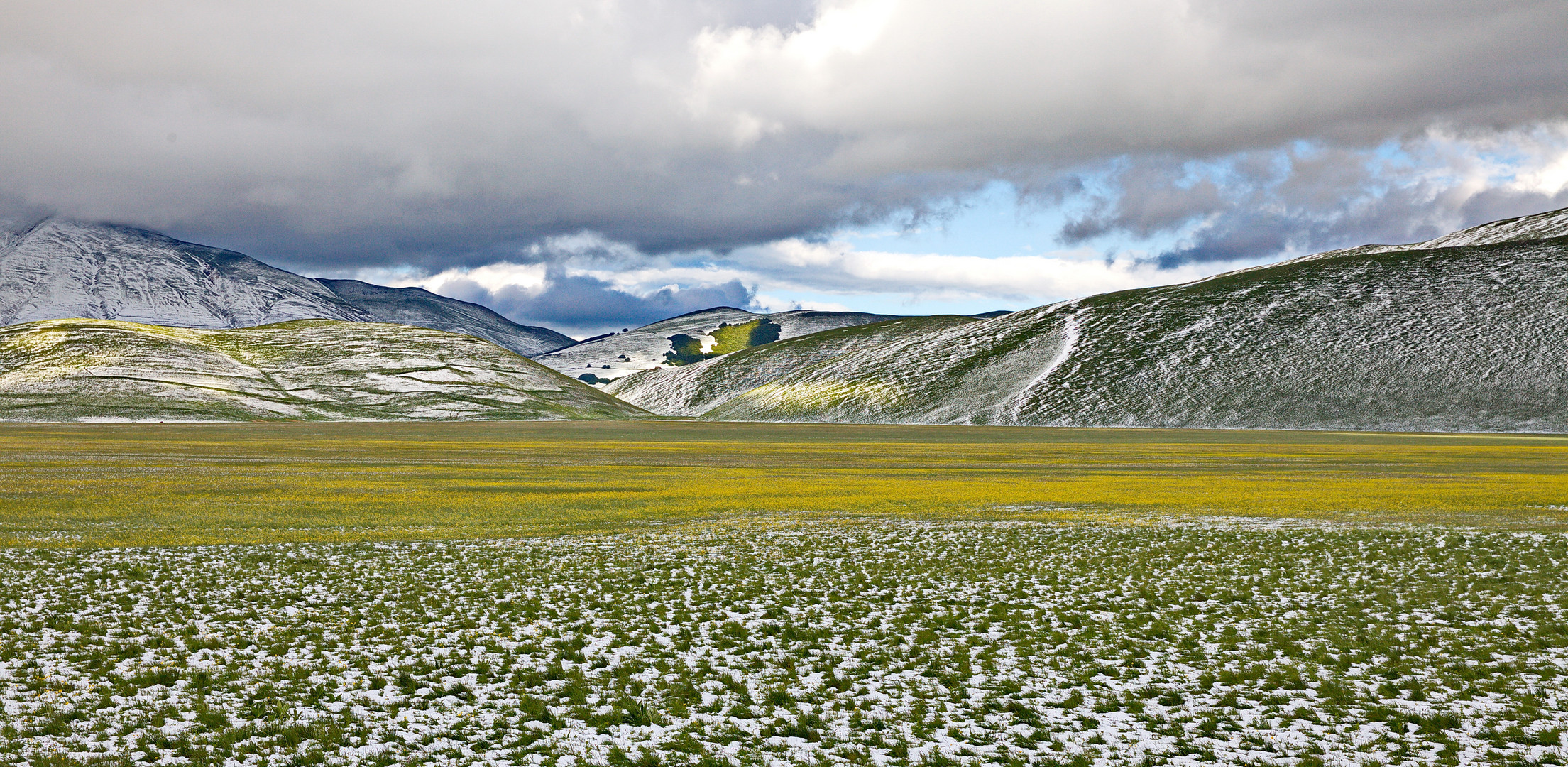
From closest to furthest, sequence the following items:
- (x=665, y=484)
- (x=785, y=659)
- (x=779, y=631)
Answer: (x=785, y=659)
(x=779, y=631)
(x=665, y=484)

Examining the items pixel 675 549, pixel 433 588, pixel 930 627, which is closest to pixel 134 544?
pixel 433 588

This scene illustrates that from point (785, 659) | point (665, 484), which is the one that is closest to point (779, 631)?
point (785, 659)

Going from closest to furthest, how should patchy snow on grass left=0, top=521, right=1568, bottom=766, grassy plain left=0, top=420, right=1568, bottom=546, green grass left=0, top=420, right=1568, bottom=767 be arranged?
patchy snow on grass left=0, top=521, right=1568, bottom=766 < green grass left=0, top=420, right=1568, bottom=767 < grassy plain left=0, top=420, right=1568, bottom=546

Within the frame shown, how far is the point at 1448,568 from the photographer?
23547mm

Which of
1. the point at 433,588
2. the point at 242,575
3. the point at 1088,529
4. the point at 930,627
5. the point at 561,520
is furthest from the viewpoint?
the point at 561,520

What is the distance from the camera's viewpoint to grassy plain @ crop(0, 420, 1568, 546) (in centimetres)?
3500

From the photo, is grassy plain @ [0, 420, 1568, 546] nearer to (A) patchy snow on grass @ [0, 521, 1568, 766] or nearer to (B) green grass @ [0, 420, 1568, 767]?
(B) green grass @ [0, 420, 1568, 767]

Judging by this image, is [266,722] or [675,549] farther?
[675,549]

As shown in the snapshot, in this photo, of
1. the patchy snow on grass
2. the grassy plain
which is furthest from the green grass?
the grassy plain

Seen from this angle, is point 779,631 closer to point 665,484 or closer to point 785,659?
point 785,659

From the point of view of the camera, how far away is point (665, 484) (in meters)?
53.1

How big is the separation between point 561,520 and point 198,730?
78.8ft

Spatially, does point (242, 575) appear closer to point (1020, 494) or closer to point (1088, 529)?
Result: point (1088, 529)

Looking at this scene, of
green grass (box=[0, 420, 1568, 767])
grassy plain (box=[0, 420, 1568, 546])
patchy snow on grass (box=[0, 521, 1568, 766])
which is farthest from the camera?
grassy plain (box=[0, 420, 1568, 546])
